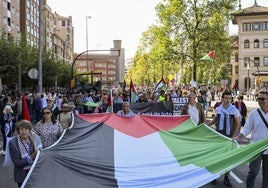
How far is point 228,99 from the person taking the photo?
29.0 feet

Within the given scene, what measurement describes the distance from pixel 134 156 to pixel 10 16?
64061mm

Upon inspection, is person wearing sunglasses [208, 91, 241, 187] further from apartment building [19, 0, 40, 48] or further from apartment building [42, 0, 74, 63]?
apartment building [42, 0, 74, 63]

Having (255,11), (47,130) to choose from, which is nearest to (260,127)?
(47,130)

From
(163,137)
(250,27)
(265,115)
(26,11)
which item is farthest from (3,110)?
(250,27)

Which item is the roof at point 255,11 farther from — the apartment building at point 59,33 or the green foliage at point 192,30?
the green foliage at point 192,30

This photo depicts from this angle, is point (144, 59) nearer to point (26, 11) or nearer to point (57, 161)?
point (26, 11)

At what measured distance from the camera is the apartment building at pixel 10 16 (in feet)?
202

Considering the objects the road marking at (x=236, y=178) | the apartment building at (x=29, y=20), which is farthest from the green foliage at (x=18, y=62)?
the apartment building at (x=29, y=20)

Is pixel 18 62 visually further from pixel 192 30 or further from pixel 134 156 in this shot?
pixel 134 156

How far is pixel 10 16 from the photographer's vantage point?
2628 inches

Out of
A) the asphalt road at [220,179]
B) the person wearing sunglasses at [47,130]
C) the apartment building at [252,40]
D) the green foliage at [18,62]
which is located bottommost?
the asphalt road at [220,179]

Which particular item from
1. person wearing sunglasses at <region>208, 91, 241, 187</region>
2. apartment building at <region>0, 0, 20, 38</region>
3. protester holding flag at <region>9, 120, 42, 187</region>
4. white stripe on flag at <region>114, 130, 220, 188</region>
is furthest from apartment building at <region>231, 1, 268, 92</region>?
protester holding flag at <region>9, 120, 42, 187</region>

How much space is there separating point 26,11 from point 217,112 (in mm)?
75158

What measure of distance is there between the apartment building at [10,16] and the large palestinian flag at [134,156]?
54.1 m
